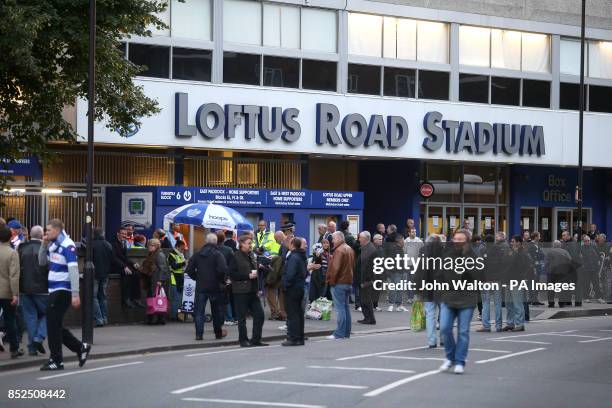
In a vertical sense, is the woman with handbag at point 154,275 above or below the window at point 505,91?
below

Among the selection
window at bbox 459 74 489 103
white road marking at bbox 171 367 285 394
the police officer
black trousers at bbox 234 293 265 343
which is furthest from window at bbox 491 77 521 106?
white road marking at bbox 171 367 285 394

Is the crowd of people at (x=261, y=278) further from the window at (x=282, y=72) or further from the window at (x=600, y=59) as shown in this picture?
the window at (x=600, y=59)

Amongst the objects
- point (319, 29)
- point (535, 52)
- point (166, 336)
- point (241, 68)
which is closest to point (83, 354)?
point (166, 336)

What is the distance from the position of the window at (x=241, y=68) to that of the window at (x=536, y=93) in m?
10.8

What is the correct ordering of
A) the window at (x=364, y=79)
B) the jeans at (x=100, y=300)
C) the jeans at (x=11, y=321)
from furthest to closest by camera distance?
1. the window at (x=364, y=79)
2. the jeans at (x=100, y=300)
3. the jeans at (x=11, y=321)

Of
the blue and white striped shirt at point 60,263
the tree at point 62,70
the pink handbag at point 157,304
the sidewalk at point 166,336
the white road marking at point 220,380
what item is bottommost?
the sidewalk at point 166,336

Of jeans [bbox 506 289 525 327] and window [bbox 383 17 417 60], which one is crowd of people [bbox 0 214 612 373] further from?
window [bbox 383 17 417 60]

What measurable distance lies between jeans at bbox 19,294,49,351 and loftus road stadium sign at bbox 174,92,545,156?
1609 cm

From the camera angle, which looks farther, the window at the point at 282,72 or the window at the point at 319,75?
the window at the point at 319,75

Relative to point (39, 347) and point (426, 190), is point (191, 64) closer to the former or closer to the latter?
point (426, 190)

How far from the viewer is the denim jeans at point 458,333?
1560cm

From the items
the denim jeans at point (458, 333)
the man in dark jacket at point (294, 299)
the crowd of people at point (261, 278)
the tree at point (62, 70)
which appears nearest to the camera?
the denim jeans at point (458, 333)

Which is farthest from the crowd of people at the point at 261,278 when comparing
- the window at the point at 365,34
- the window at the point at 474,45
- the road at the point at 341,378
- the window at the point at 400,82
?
the window at the point at 474,45

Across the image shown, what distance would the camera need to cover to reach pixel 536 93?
41500 millimetres
